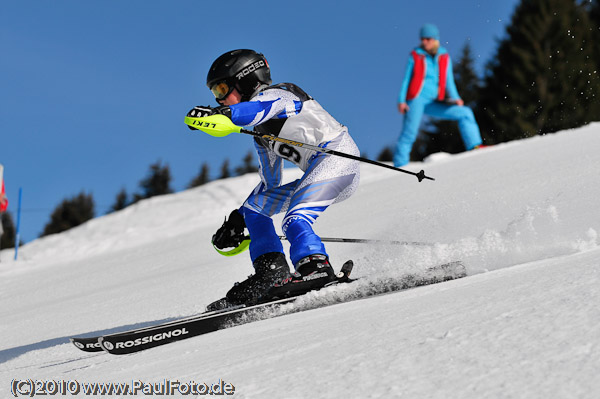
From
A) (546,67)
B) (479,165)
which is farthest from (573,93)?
(479,165)

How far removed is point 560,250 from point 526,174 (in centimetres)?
387

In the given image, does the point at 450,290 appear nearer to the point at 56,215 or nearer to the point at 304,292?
the point at 304,292

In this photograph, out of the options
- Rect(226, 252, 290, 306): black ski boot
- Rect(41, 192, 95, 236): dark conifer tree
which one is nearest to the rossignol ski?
Rect(226, 252, 290, 306): black ski boot

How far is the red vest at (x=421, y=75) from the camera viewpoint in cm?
930

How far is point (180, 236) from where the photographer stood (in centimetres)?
955

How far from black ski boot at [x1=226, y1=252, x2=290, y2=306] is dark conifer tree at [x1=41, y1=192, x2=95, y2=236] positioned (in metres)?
55.0

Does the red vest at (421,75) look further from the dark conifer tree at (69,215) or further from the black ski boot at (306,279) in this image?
the dark conifer tree at (69,215)

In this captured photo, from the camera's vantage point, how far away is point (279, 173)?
4.18m

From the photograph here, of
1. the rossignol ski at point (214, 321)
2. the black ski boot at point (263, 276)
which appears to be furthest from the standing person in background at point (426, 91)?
the rossignol ski at point (214, 321)

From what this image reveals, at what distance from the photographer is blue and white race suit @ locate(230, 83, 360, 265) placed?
142 inches

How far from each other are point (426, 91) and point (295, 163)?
5.85 meters

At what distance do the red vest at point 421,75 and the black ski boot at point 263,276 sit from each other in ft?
19.1

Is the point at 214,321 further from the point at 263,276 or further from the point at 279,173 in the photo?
the point at 279,173

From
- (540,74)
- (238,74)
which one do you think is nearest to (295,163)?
(238,74)
